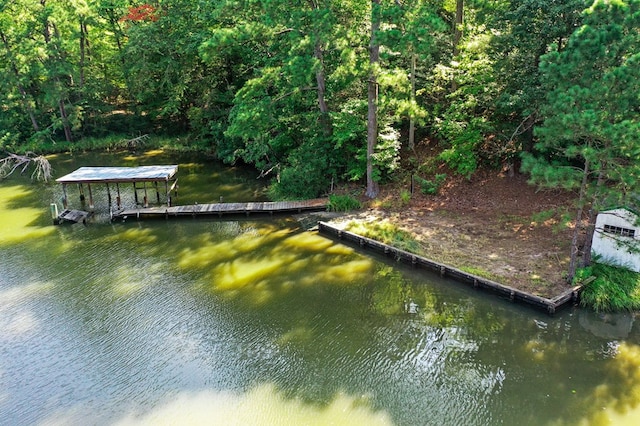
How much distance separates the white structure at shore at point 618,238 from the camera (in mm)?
11453

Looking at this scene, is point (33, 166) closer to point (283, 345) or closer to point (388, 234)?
point (388, 234)

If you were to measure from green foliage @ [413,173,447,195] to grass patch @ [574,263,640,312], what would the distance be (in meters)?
6.96

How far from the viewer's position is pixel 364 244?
1534cm

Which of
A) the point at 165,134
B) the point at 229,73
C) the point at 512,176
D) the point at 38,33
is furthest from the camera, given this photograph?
the point at 165,134

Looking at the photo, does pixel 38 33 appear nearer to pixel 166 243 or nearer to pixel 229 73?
pixel 229 73

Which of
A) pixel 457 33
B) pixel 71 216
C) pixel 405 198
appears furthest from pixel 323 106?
pixel 71 216

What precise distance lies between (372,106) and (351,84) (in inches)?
95.5

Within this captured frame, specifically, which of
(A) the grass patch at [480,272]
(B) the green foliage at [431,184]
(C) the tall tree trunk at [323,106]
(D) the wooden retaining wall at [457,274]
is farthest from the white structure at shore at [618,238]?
(C) the tall tree trunk at [323,106]

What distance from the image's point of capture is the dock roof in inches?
728

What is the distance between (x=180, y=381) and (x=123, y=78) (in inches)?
1184

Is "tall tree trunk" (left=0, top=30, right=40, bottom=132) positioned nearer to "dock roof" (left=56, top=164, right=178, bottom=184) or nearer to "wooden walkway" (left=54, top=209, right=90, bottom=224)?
"dock roof" (left=56, top=164, right=178, bottom=184)

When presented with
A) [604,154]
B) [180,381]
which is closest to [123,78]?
[180,381]

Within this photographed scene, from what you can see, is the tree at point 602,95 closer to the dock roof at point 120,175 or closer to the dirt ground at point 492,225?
the dirt ground at point 492,225

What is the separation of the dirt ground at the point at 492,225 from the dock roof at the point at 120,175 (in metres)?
7.76
